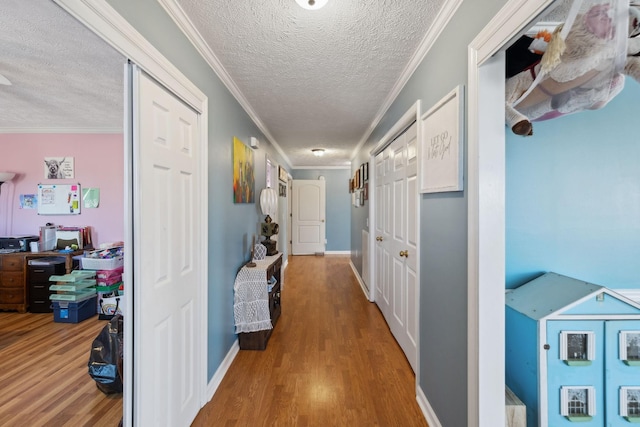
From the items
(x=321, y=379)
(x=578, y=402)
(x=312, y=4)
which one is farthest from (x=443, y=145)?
(x=321, y=379)

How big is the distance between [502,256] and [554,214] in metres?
0.73

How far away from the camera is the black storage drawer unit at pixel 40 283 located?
128 inches

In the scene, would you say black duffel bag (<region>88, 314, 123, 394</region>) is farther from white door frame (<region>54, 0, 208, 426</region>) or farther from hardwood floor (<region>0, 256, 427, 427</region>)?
white door frame (<region>54, 0, 208, 426</region>)

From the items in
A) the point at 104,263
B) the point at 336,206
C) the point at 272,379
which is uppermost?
the point at 336,206

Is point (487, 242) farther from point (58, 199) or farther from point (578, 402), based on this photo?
point (58, 199)

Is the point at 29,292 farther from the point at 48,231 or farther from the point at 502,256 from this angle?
the point at 502,256

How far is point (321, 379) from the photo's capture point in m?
2.04

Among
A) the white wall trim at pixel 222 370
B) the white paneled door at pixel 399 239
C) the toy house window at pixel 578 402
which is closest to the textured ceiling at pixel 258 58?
the white paneled door at pixel 399 239

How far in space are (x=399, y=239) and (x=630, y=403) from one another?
1.59 m

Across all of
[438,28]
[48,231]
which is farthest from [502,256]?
[48,231]

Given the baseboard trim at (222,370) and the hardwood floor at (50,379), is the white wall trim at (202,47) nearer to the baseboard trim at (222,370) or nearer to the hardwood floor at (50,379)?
the baseboard trim at (222,370)

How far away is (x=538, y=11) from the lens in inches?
31.2

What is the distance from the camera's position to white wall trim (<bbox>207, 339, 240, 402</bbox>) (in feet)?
6.08


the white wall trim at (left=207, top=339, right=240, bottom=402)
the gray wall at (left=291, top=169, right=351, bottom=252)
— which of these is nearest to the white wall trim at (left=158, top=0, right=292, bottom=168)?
the white wall trim at (left=207, top=339, right=240, bottom=402)
